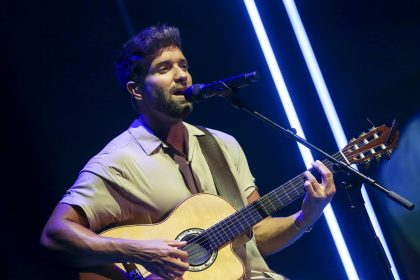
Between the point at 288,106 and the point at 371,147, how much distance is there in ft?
3.82

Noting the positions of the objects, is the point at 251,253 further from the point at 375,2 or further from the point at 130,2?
the point at 375,2

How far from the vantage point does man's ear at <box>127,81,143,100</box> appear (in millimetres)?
3205

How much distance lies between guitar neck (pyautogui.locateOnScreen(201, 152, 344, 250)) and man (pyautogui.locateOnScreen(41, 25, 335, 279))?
0.32 ft

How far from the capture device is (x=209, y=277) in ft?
8.72

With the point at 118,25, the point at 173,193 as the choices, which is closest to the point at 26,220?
the point at 173,193

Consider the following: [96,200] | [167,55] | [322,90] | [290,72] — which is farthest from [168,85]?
[322,90]

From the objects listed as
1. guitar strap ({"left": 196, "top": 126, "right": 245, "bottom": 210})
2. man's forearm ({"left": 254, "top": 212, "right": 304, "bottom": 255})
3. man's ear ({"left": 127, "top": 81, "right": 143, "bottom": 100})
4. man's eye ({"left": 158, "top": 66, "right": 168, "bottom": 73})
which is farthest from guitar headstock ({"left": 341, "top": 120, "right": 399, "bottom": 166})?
Result: man's ear ({"left": 127, "top": 81, "right": 143, "bottom": 100})

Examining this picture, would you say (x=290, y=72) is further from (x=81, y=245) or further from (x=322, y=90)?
(x=81, y=245)

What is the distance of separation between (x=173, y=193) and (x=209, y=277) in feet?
1.55

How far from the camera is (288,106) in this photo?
154 inches

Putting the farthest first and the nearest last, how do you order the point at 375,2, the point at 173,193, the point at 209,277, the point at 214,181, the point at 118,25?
the point at 375,2
the point at 118,25
the point at 214,181
the point at 173,193
the point at 209,277

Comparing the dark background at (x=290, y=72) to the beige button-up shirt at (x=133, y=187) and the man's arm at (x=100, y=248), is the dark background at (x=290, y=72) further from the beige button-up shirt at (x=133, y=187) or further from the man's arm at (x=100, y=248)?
the man's arm at (x=100, y=248)

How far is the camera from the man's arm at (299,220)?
9.27 feet

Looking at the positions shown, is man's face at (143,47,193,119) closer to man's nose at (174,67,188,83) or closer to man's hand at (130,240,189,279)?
man's nose at (174,67,188,83)
